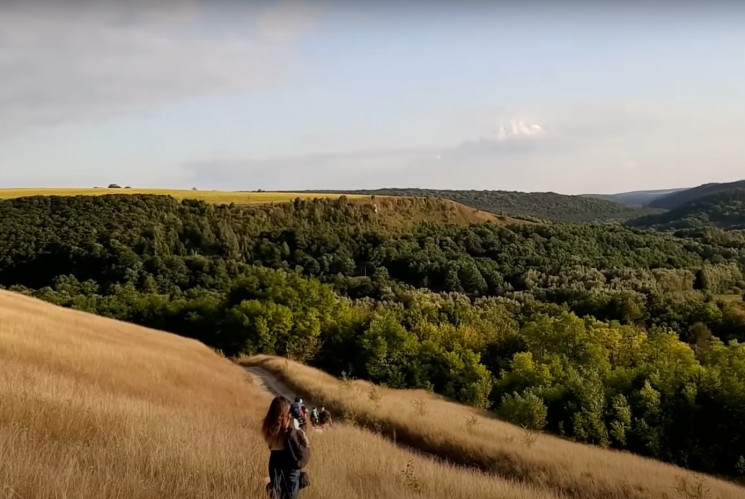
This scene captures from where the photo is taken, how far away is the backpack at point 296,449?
21.5 feet

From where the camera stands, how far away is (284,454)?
260 inches

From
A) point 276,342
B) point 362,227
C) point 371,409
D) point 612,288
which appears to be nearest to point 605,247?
point 612,288

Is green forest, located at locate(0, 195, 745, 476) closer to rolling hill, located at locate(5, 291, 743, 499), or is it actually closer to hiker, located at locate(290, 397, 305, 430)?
rolling hill, located at locate(5, 291, 743, 499)

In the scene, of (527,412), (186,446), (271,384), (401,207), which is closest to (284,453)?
(186,446)

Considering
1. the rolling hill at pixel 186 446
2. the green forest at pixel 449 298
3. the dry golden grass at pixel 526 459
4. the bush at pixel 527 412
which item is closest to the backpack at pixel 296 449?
the rolling hill at pixel 186 446

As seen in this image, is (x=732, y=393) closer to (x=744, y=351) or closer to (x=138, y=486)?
(x=744, y=351)

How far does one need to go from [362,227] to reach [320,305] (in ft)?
216

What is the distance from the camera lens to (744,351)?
5028cm

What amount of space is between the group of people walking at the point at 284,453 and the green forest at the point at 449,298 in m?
31.0

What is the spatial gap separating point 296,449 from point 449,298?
89.9 m

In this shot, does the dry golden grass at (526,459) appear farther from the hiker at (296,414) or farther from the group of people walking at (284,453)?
the group of people walking at (284,453)

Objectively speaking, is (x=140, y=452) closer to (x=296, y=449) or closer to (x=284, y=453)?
(x=284, y=453)

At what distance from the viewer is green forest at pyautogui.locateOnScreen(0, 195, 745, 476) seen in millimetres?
39562

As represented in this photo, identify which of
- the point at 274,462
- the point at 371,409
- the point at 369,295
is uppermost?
the point at 274,462
